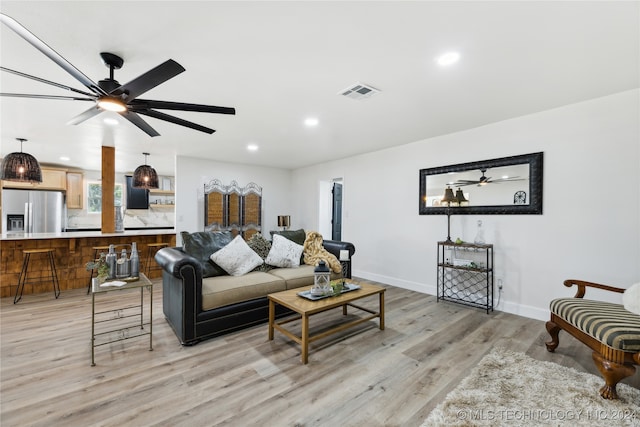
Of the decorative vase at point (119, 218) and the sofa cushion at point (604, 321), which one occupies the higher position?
the decorative vase at point (119, 218)

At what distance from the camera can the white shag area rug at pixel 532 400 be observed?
1.65 meters

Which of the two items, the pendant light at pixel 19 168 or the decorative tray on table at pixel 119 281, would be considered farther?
the pendant light at pixel 19 168

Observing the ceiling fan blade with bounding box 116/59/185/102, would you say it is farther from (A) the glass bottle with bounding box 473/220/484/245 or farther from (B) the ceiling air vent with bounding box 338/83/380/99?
(A) the glass bottle with bounding box 473/220/484/245

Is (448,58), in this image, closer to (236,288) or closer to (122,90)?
(122,90)

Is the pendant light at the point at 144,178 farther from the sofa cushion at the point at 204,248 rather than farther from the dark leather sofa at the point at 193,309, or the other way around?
the dark leather sofa at the point at 193,309

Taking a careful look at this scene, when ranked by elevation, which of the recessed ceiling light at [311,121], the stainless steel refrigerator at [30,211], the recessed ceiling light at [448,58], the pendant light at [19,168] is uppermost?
the recessed ceiling light at [311,121]

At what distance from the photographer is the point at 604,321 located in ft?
6.34

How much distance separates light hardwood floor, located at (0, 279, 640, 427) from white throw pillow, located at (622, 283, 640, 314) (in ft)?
1.71

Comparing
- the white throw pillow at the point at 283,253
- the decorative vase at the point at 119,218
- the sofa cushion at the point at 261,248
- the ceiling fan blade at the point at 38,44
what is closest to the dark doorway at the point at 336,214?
the white throw pillow at the point at 283,253

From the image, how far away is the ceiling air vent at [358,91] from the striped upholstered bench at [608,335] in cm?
248

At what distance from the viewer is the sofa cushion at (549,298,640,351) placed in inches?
70.1

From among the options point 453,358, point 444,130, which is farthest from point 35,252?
point 444,130

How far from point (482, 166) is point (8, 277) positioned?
687cm

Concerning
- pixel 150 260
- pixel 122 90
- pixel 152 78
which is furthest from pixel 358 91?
pixel 150 260
